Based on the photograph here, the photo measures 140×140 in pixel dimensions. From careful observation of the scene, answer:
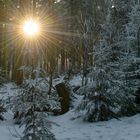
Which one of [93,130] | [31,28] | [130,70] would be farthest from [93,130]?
[31,28]

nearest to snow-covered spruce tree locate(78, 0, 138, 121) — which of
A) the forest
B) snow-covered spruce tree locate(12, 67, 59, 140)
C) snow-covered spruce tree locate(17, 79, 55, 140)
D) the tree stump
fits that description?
the forest

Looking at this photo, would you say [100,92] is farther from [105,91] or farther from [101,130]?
[101,130]

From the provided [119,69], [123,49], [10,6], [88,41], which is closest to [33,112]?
[119,69]

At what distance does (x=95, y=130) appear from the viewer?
13781 mm

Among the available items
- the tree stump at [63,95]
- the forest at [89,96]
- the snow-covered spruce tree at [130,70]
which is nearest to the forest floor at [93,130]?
the forest at [89,96]

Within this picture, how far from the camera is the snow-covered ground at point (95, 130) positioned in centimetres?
1274

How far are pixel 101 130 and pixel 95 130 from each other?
24 centimetres

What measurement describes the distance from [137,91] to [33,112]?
26.3ft

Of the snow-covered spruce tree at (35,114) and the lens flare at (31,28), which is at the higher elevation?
the lens flare at (31,28)

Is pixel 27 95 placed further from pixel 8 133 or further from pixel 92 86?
pixel 92 86

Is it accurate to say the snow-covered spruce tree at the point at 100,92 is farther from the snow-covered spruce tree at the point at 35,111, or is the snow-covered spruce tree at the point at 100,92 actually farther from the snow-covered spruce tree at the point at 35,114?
the snow-covered spruce tree at the point at 35,114

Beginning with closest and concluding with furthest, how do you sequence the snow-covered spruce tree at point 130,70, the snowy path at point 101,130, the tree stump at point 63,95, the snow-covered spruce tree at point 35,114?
the snow-covered spruce tree at point 35,114 < the snowy path at point 101,130 < the snow-covered spruce tree at point 130,70 < the tree stump at point 63,95

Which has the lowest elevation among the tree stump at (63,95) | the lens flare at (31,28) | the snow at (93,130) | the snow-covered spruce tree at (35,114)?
the snow at (93,130)

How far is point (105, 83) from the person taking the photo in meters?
15.3
